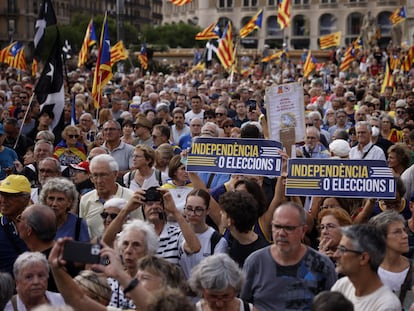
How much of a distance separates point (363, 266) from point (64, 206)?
8.34 ft

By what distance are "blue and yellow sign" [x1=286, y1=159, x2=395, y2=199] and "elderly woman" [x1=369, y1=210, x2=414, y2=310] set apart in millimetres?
1212

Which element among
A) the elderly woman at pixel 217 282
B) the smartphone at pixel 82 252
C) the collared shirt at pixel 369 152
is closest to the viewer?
the smartphone at pixel 82 252

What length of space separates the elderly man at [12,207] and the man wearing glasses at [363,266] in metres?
2.39

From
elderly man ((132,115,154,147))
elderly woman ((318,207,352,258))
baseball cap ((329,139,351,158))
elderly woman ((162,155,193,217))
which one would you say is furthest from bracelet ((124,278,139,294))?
elderly man ((132,115,154,147))

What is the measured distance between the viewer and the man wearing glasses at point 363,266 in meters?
4.86

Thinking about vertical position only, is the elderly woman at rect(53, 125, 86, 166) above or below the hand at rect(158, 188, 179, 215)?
below

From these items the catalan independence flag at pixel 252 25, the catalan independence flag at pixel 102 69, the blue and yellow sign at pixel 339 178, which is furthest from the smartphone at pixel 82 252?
the catalan independence flag at pixel 252 25

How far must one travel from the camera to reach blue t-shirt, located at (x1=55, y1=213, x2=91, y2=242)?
641 centimetres

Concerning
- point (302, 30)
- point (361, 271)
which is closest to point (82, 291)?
point (361, 271)

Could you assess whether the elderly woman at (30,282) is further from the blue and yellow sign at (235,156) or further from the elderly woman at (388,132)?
the elderly woman at (388,132)

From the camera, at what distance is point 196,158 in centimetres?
782

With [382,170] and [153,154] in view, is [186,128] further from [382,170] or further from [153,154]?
[382,170]

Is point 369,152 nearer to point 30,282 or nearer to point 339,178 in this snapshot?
point 339,178

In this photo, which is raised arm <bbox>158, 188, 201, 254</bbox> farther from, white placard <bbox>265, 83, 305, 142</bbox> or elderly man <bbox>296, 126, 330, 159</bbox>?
elderly man <bbox>296, 126, 330, 159</bbox>
